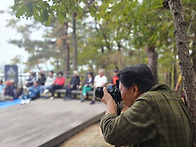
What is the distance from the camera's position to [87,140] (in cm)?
323

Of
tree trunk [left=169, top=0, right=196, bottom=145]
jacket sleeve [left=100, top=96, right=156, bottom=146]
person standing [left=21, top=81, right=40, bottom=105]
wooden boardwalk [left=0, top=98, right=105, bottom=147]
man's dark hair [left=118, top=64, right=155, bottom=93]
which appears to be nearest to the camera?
jacket sleeve [left=100, top=96, right=156, bottom=146]

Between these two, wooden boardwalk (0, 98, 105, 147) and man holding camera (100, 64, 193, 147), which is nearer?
man holding camera (100, 64, 193, 147)

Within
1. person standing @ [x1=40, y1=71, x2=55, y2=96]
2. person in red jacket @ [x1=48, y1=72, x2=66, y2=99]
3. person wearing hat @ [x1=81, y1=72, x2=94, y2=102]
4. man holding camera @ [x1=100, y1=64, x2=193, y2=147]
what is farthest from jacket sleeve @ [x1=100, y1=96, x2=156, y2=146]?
person standing @ [x1=40, y1=71, x2=55, y2=96]

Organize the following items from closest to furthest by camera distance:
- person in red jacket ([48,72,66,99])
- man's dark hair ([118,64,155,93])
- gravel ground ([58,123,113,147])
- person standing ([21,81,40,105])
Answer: man's dark hair ([118,64,155,93]) < gravel ground ([58,123,113,147]) < person standing ([21,81,40,105]) < person in red jacket ([48,72,66,99])

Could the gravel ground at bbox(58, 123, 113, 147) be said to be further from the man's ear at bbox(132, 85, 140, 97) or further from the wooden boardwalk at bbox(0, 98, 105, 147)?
the man's ear at bbox(132, 85, 140, 97)

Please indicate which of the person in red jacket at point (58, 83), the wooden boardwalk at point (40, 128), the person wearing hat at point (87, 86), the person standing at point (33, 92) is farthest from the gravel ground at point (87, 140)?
the person standing at point (33, 92)

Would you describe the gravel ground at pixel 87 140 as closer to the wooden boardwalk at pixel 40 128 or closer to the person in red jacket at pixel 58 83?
the wooden boardwalk at pixel 40 128

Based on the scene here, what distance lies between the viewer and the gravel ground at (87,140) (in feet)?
9.98

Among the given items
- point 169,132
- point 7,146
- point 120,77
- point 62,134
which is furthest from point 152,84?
point 7,146

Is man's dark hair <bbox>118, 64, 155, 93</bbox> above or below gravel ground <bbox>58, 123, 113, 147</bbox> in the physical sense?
above

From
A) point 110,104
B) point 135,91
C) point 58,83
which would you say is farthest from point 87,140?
point 58,83

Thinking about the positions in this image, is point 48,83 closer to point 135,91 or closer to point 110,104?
point 110,104

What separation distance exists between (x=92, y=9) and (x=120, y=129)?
7.73 ft

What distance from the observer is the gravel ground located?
120 inches
